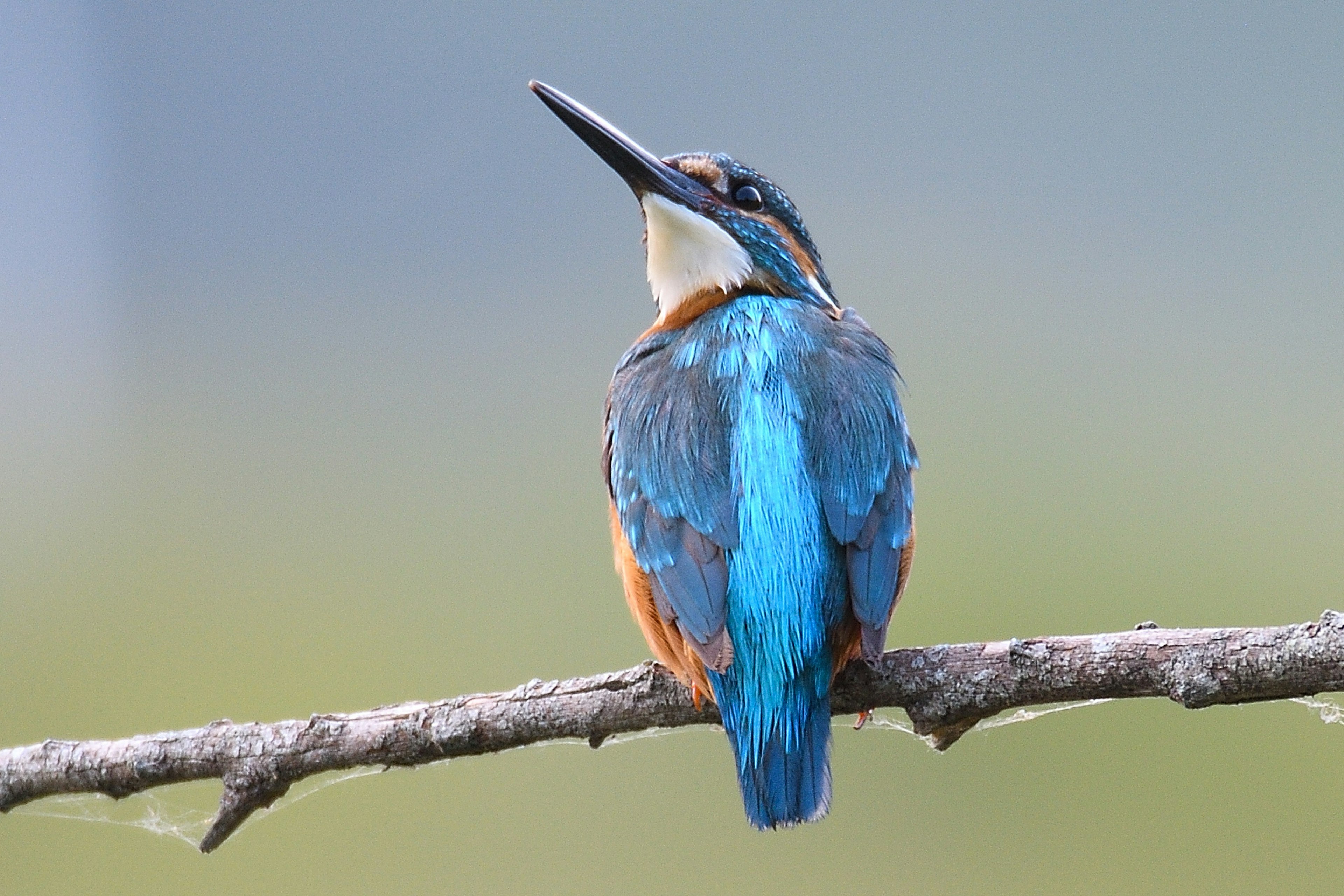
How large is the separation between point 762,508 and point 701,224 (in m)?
0.58

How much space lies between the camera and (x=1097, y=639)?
1.21 meters

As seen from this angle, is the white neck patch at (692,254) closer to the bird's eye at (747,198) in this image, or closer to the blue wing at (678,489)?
the bird's eye at (747,198)

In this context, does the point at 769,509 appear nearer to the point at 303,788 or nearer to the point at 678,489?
the point at 678,489

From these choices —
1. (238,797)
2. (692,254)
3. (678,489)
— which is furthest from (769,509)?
(238,797)

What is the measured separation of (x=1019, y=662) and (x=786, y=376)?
44 cm

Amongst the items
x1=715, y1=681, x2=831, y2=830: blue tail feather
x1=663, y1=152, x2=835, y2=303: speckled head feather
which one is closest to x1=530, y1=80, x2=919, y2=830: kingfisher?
x1=715, y1=681, x2=831, y2=830: blue tail feather

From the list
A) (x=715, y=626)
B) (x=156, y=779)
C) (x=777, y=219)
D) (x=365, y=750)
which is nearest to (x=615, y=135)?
(x=777, y=219)

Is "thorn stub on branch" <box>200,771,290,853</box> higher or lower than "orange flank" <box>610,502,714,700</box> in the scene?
lower

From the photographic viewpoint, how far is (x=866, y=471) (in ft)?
4.51

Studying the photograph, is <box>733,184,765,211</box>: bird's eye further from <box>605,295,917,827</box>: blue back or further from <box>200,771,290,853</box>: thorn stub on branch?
<box>200,771,290,853</box>: thorn stub on branch

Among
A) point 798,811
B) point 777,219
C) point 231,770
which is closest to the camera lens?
point 798,811

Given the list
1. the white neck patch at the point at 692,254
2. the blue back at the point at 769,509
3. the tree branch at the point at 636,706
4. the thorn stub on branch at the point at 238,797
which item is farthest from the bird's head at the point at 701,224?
the thorn stub on branch at the point at 238,797

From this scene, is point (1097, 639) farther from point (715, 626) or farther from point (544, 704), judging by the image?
point (544, 704)

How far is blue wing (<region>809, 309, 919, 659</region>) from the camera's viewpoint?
1.28 meters
